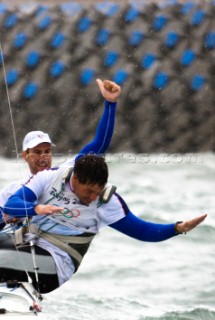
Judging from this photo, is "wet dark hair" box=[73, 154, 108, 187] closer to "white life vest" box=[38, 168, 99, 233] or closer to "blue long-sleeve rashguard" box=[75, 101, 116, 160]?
"white life vest" box=[38, 168, 99, 233]

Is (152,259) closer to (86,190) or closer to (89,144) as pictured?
(89,144)

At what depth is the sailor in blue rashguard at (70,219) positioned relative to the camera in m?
6.60

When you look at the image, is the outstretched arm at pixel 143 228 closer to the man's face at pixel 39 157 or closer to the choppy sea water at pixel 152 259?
the man's face at pixel 39 157

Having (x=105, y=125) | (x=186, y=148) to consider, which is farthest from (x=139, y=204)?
(x=105, y=125)

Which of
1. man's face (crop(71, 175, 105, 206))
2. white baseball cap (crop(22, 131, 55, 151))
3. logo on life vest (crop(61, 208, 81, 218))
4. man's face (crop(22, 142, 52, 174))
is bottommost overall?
logo on life vest (crop(61, 208, 81, 218))

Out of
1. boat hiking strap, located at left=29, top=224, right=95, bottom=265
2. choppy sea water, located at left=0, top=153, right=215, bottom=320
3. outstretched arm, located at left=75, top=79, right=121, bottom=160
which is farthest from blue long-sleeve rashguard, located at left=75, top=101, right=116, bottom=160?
choppy sea water, located at left=0, top=153, right=215, bottom=320


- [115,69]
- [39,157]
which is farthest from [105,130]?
[115,69]

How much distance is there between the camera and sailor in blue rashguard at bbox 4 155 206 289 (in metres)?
6.60

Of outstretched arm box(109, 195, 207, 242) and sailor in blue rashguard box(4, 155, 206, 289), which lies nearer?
sailor in blue rashguard box(4, 155, 206, 289)

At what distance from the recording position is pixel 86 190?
650cm

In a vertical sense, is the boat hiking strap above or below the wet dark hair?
below

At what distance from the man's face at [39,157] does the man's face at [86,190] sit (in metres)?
0.44

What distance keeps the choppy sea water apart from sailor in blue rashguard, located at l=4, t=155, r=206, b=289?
721 millimetres

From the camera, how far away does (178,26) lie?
1196 cm
